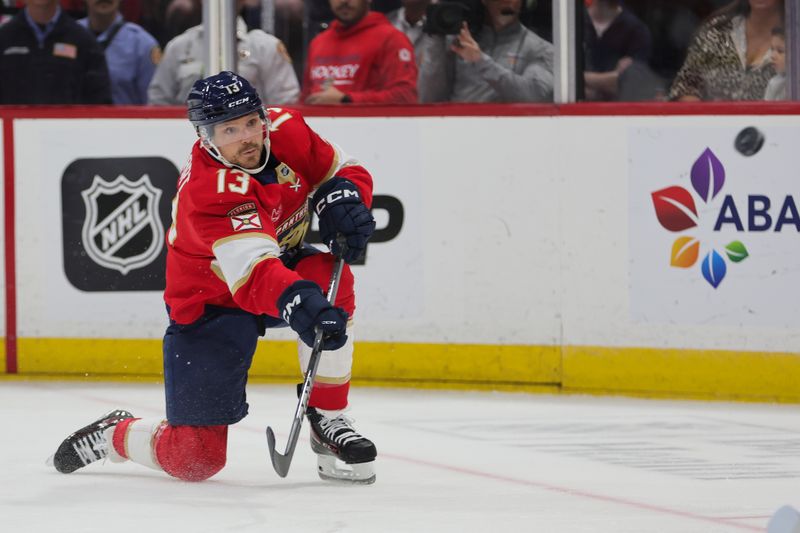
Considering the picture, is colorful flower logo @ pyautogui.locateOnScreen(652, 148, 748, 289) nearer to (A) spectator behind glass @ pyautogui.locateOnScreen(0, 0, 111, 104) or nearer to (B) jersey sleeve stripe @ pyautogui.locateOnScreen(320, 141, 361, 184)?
(B) jersey sleeve stripe @ pyautogui.locateOnScreen(320, 141, 361, 184)

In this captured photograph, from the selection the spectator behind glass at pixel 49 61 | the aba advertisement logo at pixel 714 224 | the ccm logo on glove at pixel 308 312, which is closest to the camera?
the ccm logo on glove at pixel 308 312

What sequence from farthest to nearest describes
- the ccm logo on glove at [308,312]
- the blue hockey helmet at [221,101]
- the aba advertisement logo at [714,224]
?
the aba advertisement logo at [714,224]
the blue hockey helmet at [221,101]
the ccm logo on glove at [308,312]

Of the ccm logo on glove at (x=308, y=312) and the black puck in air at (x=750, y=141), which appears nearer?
the ccm logo on glove at (x=308, y=312)

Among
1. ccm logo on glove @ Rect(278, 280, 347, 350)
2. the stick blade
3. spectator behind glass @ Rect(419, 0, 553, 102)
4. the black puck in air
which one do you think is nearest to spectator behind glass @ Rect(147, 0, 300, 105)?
spectator behind glass @ Rect(419, 0, 553, 102)

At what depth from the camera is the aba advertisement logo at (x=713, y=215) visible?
16.0 feet

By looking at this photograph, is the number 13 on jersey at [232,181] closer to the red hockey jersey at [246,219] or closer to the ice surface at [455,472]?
the red hockey jersey at [246,219]

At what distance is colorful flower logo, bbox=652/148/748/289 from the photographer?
4.91m

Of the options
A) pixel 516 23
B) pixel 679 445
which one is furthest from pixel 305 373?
pixel 516 23

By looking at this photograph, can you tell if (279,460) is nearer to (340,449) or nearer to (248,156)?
(340,449)

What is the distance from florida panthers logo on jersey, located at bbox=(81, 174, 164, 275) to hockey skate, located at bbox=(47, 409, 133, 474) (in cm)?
174

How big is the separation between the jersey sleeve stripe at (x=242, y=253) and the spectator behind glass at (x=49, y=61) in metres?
2.45

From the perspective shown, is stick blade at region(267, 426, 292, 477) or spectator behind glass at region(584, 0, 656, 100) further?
spectator behind glass at region(584, 0, 656, 100)

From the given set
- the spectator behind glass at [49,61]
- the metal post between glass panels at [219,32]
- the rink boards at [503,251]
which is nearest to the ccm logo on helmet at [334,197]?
the rink boards at [503,251]

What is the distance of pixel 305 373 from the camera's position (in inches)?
141
